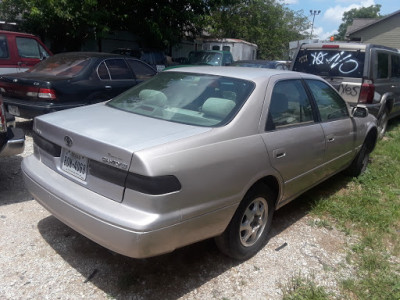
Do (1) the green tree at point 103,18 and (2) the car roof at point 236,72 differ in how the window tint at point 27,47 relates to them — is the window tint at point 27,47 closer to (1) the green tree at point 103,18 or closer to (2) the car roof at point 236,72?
(1) the green tree at point 103,18

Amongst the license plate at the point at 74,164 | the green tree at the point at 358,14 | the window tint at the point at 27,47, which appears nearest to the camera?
the license plate at the point at 74,164

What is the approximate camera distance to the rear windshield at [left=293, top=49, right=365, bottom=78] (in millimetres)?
6504

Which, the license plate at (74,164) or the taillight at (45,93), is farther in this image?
the taillight at (45,93)

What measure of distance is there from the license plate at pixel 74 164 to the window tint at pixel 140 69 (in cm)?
487

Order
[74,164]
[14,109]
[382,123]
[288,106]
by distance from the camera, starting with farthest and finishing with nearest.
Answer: [382,123] → [14,109] → [288,106] → [74,164]

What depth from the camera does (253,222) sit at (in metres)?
3.09

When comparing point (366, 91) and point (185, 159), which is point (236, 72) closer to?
point (185, 159)

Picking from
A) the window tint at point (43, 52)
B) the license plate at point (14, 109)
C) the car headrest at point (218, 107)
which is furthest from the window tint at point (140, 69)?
the car headrest at point (218, 107)

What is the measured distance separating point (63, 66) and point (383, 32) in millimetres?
29246

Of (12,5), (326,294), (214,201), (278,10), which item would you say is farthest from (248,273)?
(278,10)

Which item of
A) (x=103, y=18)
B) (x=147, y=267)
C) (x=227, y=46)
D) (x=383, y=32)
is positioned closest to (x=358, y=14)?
(x=383, y=32)

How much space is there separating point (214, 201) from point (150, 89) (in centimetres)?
145

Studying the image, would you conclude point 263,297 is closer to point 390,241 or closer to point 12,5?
point 390,241

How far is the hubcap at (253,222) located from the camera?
9.68ft
